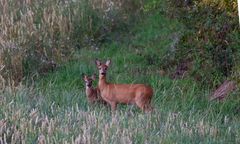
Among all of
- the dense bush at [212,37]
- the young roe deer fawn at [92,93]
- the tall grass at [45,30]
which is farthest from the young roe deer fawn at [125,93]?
the dense bush at [212,37]

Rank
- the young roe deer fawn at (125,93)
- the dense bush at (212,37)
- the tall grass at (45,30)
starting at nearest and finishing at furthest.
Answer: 1. the young roe deer fawn at (125,93)
2. the dense bush at (212,37)
3. the tall grass at (45,30)

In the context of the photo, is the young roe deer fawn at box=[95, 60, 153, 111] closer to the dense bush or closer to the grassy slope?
the grassy slope

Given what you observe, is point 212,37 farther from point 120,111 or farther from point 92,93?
point 120,111

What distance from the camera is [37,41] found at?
1366cm

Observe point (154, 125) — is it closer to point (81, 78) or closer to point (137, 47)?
point (81, 78)

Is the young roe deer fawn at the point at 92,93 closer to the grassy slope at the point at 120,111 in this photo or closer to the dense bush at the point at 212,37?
the grassy slope at the point at 120,111

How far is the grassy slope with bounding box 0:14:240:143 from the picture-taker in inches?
340

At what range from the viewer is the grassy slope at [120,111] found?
8625mm

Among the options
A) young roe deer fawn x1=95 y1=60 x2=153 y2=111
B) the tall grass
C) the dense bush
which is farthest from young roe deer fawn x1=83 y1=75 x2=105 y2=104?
the dense bush

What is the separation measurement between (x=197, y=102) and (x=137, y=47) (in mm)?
4599

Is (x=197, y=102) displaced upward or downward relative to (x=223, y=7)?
downward

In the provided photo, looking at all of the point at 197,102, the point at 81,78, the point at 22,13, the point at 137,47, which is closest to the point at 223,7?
the point at 197,102

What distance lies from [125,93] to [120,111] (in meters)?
0.33

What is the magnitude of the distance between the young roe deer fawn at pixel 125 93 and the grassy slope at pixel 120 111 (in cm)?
13
